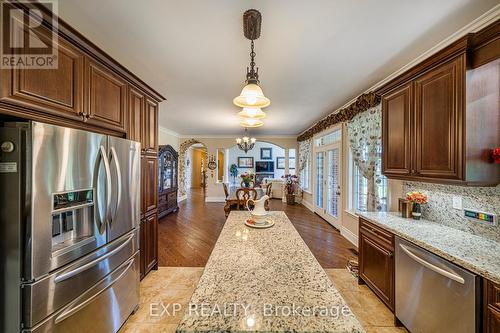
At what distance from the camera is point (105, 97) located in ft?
5.91

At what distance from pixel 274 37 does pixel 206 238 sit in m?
3.67

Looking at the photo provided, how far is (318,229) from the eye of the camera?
15.0ft

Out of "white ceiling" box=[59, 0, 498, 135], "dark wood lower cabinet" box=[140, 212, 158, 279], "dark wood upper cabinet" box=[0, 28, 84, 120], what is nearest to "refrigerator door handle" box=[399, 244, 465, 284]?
"white ceiling" box=[59, 0, 498, 135]

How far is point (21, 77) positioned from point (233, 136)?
671 centimetres

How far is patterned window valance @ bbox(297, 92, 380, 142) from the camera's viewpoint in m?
2.94

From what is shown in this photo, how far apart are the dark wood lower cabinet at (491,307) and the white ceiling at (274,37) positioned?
1.94m

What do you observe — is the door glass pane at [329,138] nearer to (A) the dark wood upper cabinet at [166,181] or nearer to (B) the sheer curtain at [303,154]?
(B) the sheer curtain at [303,154]

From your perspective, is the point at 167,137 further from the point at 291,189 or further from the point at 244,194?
the point at 291,189

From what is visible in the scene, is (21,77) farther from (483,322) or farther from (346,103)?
(346,103)

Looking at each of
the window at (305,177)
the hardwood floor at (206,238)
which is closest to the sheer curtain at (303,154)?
the window at (305,177)

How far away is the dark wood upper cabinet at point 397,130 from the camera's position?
6.82 feet

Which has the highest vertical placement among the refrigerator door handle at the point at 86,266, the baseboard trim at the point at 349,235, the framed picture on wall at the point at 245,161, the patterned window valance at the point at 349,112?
the patterned window valance at the point at 349,112

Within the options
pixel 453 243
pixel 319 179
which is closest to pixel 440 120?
pixel 453 243

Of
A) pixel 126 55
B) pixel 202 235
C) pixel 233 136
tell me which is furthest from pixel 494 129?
pixel 233 136
